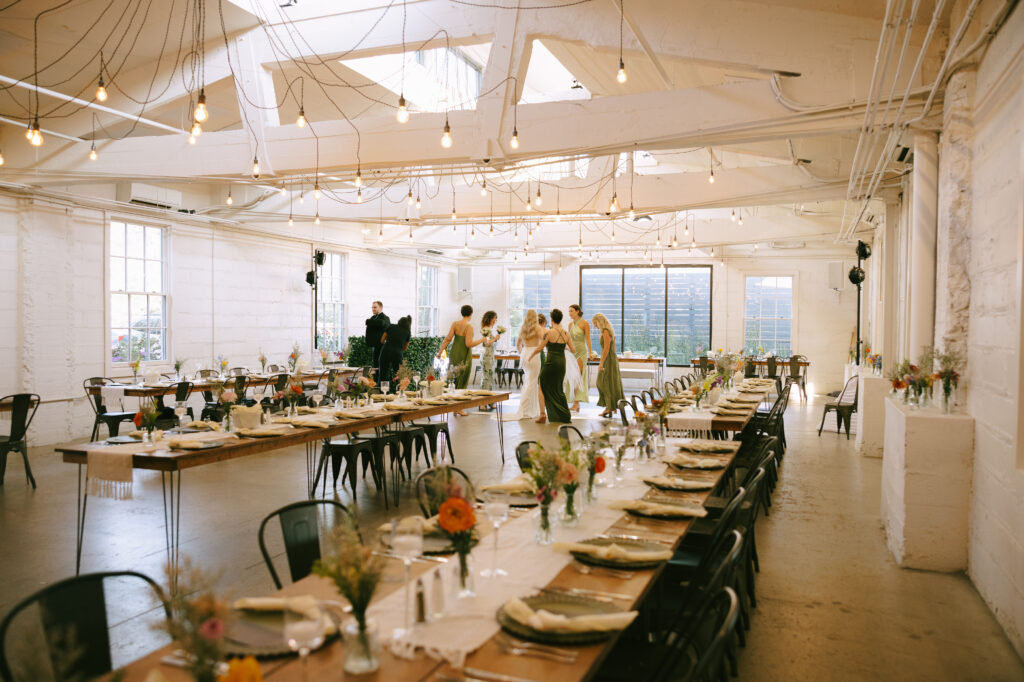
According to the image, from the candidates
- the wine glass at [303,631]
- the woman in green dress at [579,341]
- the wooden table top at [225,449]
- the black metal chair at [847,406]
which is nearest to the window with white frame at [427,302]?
the woman in green dress at [579,341]

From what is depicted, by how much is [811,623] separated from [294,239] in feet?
41.7

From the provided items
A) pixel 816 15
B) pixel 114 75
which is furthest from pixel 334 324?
pixel 816 15

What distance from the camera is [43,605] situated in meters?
2.20

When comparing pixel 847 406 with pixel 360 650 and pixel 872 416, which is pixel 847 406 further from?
pixel 360 650

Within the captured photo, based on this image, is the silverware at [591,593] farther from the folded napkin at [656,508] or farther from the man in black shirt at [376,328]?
the man in black shirt at [376,328]

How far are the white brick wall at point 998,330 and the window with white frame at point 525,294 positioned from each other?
52.3 ft

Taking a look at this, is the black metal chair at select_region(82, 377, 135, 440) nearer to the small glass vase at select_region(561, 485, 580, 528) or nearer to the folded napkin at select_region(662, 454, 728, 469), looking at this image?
the folded napkin at select_region(662, 454, 728, 469)

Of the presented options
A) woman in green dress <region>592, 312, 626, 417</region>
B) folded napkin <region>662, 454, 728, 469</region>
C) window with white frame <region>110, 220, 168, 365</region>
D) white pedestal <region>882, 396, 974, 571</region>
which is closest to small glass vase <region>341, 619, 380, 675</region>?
folded napkin <region>662, 454, 728, 469</region>

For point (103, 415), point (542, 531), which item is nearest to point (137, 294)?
point (103, 415)

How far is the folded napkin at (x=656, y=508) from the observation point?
343cm

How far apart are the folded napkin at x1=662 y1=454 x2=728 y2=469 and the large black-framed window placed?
47.1 feet

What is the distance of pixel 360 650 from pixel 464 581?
590 mm

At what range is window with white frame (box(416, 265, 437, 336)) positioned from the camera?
749 inches

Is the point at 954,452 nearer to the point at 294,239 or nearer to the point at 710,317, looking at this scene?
the point at 294,239
